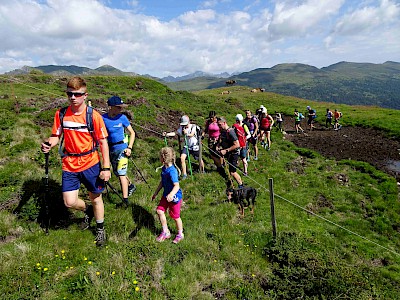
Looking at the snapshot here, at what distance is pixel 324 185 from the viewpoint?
44.9ft

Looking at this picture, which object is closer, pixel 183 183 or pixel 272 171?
pixel 183 183

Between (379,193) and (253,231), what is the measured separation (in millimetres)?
9344

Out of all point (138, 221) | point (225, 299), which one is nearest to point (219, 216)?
point (138, 221)

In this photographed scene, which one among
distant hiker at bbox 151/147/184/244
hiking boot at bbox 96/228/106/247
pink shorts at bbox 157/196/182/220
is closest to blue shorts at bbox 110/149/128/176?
distant hiker at bbox 151/147/184/244

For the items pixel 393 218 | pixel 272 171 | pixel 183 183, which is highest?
pixel 183 183

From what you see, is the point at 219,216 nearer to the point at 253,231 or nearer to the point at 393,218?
the point at 253,231

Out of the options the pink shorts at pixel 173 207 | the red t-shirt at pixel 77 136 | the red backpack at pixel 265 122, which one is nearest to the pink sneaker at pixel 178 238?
the pink shorts at pixel 173 207

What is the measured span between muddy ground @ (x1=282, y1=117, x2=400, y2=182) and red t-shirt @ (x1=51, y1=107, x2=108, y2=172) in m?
16.9

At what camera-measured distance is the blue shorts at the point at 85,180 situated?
211 inches

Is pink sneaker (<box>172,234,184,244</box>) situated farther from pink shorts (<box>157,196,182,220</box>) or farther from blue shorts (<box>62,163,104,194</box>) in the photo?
blue shorts (<box>62,163,104,194</box>)

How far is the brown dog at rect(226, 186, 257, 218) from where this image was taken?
935cm

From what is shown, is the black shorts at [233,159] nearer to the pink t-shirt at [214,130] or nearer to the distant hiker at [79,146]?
the pink t-shirt at [214,130]

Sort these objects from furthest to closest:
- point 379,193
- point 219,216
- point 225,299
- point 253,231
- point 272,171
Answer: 1. point 272,171
2. point 379,193
3. point 219,216
4. point 253,231
5. point 225,299

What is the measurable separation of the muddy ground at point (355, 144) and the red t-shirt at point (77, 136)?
1695cm
